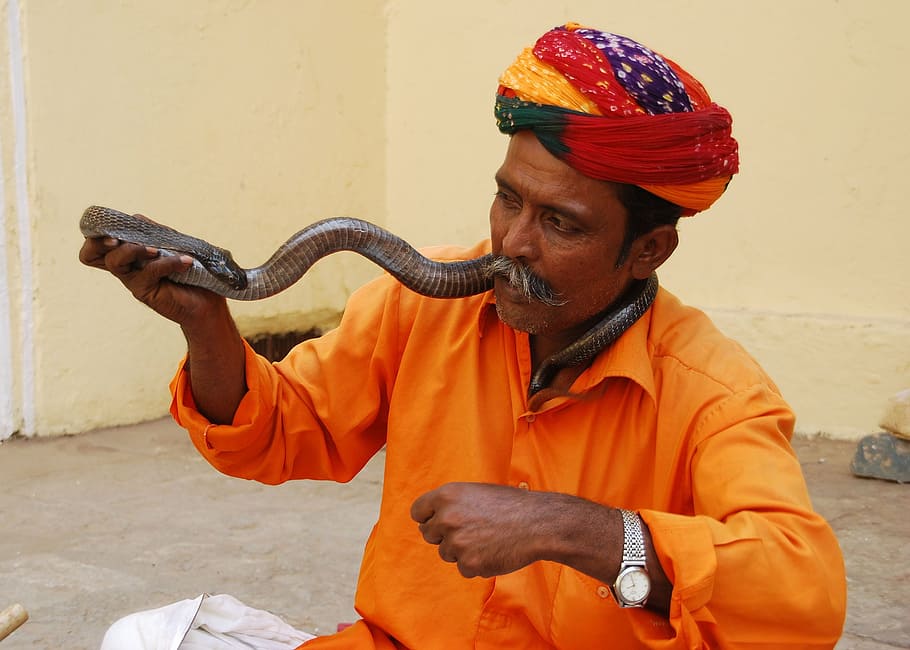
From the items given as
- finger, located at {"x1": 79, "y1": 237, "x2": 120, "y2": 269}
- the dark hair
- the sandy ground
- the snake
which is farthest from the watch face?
the sandy ground

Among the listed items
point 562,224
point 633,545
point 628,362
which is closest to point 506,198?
point 562,224

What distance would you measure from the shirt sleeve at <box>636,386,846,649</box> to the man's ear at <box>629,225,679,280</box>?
434 mm

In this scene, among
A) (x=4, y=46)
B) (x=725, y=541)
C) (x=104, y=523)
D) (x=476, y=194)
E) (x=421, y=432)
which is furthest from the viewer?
(x=476, y=194)

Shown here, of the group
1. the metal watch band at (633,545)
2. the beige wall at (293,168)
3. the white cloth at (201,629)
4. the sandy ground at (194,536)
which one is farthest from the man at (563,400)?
the beige wall at (293,168)

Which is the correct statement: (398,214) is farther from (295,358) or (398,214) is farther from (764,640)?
(764,640)

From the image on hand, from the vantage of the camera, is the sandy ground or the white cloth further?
the sandy ground

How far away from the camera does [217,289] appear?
2021 millimetres

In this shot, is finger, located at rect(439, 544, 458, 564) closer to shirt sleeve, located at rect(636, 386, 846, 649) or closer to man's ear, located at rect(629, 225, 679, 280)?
shirt sleeve, located at rect(636, 386, 846, 649)

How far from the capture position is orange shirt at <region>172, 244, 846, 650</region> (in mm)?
1749

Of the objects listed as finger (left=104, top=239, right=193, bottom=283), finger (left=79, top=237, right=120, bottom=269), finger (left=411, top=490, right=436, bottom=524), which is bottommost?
finger (left=411, top=490, right=436, bottom=524)

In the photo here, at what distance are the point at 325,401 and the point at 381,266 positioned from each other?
31 centimetres

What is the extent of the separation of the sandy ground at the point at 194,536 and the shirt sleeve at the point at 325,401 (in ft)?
4.97

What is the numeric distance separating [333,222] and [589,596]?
920 millimetres

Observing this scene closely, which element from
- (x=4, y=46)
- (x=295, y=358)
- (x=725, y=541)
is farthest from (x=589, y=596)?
(x=4, y=46)
